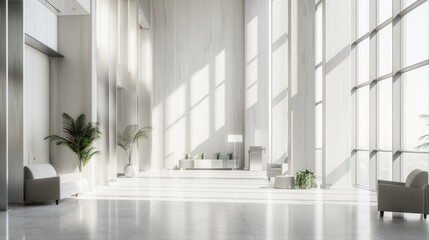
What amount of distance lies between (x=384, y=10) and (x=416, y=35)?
2.26 m

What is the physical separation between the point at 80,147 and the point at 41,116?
1301 mm

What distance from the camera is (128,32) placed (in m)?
19.1

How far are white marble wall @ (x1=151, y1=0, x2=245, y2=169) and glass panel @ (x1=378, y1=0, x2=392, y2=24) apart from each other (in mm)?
11054

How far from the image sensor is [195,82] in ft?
80.6

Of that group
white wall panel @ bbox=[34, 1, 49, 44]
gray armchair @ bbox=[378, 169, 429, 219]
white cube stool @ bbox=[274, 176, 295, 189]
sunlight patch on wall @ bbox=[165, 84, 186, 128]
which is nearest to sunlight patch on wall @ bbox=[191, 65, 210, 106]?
sunlight patch on wall @ bbox=[165, 84, 186, 128]

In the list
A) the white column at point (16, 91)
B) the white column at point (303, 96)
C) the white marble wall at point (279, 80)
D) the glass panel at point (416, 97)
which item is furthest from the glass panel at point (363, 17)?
the white column at point (16, 91)

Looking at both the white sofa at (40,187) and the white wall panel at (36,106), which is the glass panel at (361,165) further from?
the white wall panel at (36,106)

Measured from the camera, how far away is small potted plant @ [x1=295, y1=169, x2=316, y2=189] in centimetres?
1405

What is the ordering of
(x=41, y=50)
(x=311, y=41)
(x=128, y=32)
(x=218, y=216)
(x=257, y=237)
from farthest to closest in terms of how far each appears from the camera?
(x=128, y=32), (x=311, y=41), (x=41, y=50), (x=218, y=216), (x=257, y=237)

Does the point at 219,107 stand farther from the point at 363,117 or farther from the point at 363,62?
the point at 363,62

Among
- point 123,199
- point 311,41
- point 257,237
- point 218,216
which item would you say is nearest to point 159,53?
point 311,41

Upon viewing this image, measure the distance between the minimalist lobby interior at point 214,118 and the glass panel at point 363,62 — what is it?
2.2 inches

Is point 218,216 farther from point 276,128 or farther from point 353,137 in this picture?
point 276,128

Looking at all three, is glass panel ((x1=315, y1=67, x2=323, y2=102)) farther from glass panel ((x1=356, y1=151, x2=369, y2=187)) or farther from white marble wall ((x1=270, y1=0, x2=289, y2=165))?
white marble wall ((x1=270, y1=0, x2=289, y2=165))
